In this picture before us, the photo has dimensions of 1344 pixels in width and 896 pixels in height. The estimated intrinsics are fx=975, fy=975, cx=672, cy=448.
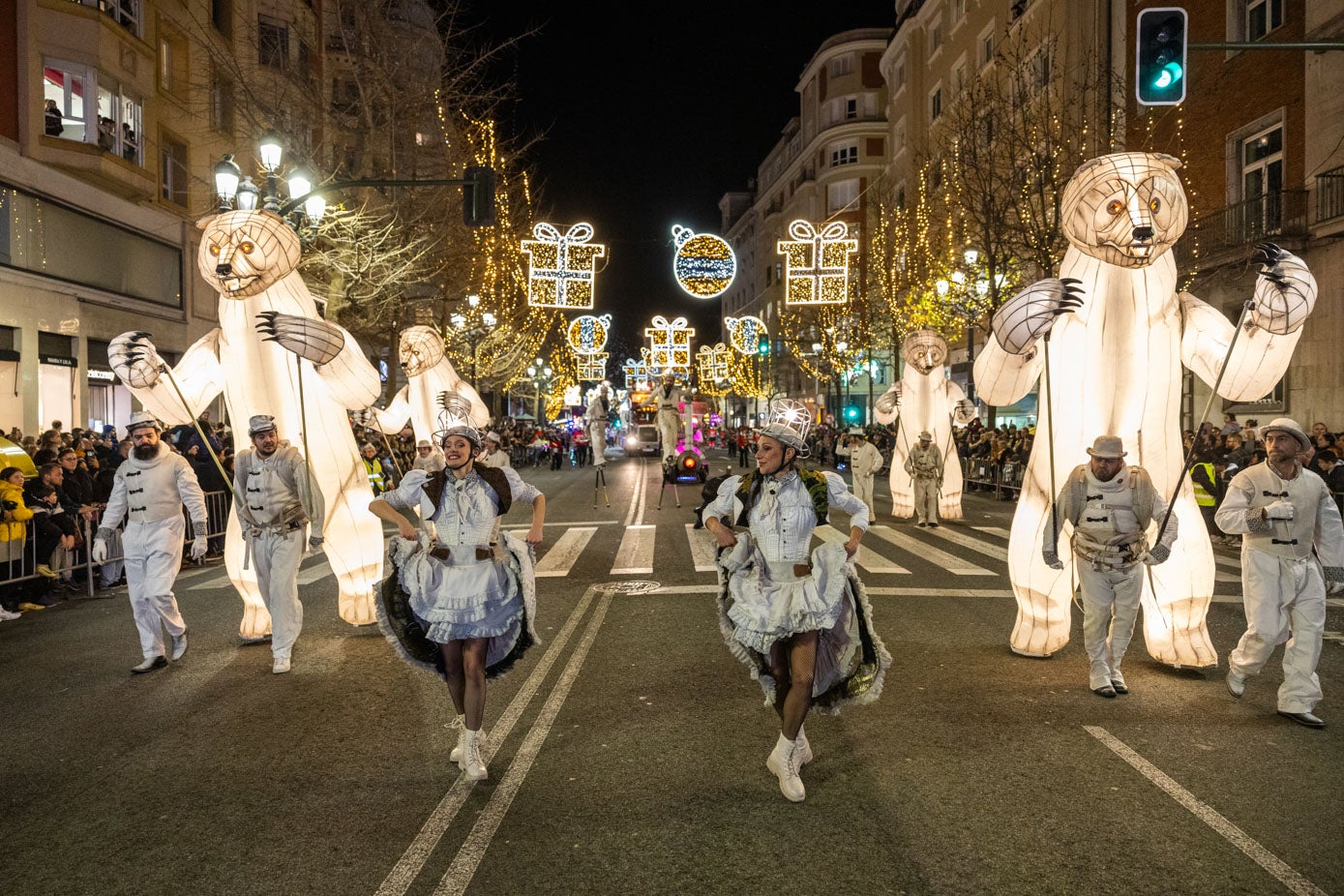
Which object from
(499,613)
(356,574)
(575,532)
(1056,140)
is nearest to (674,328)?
(1056,140)

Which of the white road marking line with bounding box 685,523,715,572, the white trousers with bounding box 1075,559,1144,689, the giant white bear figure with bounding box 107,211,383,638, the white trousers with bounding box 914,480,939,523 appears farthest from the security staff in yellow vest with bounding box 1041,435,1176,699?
the white trousers with bounding box 914,480,939,523

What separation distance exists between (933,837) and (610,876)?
4.83 ft

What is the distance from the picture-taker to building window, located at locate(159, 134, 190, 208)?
81.1 feet

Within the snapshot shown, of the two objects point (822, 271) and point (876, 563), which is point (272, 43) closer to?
point (822, 271)

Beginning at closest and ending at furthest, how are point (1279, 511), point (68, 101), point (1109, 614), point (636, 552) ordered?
1. point (1279, 511)
2. point (1109, 614)
3. point (636, 552)
4. point (68, 101)

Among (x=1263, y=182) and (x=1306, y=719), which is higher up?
(x=1263, y=182)

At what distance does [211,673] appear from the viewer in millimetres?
7492

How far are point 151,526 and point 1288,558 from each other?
8186 millimetres

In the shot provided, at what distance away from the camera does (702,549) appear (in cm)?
1383

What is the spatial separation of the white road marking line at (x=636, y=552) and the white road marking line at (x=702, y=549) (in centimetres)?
57

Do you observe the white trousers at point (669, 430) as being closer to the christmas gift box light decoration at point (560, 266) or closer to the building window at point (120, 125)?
the christmas gift box light decoration at point (560, 266)

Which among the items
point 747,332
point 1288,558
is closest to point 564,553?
point 1288,558

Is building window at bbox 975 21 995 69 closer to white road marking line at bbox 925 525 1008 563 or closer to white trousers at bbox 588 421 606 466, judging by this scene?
white trousers at bbox 588 421 606 466

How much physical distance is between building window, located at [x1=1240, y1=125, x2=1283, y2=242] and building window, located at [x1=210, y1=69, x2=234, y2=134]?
84.2ft
